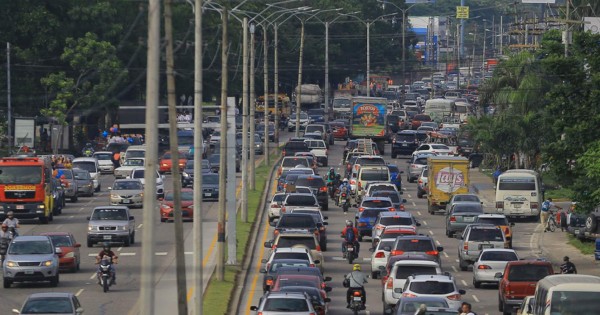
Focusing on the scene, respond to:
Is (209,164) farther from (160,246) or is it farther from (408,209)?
(160,246)

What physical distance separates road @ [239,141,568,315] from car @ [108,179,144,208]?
7.39 m

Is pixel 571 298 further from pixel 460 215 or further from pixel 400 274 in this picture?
pixel 460 215

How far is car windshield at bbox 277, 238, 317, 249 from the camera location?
45.5 meters

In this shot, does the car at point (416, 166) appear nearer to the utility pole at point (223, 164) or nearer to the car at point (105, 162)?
the car at point (105, 162)

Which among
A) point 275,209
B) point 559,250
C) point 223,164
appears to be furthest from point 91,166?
point 223,164

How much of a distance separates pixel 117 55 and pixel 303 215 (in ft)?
175

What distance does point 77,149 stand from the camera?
10219cm

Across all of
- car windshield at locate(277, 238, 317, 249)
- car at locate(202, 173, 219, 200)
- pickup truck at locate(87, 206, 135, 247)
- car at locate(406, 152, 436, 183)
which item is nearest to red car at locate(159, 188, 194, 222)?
pickup truck at locate(87, 206, 135, 247)

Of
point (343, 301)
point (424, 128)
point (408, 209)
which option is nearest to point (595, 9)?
point (408, 209)

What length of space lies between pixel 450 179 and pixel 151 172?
43.9 m

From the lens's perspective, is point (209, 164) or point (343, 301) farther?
point (209, 164)

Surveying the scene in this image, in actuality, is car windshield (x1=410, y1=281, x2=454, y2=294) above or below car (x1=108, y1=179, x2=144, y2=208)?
below

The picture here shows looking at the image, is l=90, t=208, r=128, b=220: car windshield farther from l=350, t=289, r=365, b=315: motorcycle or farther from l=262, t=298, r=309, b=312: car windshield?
l=262, t=298, r=309, b=312: car windshield

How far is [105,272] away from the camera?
42.4m
